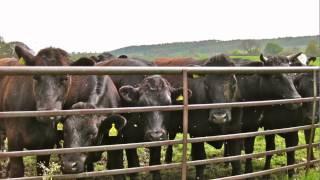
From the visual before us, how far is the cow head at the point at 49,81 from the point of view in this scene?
4.89 metres

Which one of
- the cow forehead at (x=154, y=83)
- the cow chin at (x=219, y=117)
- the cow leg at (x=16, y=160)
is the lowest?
the cow leg at (x=16, y=160)

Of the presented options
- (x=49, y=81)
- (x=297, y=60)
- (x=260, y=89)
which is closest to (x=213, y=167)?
(x=260, y=89)

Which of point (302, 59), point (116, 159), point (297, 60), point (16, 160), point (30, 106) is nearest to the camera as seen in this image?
point (16, 160)

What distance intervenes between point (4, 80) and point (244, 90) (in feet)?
12.0

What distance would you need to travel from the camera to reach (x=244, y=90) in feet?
24.2

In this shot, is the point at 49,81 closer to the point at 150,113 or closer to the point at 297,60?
the point at 150,113

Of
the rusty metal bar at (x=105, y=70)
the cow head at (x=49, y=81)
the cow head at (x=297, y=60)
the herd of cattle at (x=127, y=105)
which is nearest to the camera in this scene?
the rusty metal bar at (x=105, y=70)

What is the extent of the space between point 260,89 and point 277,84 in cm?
34

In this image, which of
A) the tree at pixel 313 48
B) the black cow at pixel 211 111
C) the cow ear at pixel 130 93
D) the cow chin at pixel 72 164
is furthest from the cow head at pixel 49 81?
the tree at pixel 313 48

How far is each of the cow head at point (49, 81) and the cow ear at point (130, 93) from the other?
704 mm

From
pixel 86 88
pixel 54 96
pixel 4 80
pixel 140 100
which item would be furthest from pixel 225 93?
pixel 4 80

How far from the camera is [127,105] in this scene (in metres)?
6.19

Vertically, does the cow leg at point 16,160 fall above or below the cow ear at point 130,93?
below

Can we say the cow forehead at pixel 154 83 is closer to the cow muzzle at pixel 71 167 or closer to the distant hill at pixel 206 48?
the cow muzzle at pixel 71 167
